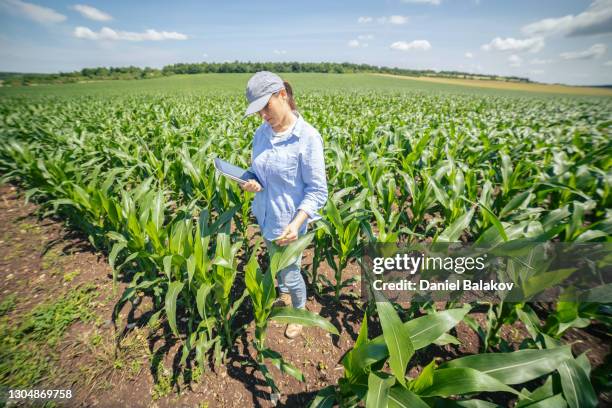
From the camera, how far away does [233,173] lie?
1.84 meters

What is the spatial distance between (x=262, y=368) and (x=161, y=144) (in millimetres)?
4639

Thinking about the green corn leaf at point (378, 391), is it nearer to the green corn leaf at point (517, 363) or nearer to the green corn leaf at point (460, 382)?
the green corn leaf at point (460, 382)

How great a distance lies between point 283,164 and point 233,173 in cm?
38

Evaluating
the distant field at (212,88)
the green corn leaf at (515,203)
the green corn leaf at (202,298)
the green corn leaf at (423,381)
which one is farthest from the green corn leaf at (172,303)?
the distant field at (212,88)

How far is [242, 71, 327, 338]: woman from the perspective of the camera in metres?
1.58

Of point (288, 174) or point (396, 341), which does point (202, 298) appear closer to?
point (288, 174)

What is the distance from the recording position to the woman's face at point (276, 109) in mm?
1576

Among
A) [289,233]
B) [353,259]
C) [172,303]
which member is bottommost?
[353,259]

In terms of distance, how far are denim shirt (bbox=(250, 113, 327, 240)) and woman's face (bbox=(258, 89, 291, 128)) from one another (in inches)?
4.6

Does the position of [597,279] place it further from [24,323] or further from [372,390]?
[24,323]

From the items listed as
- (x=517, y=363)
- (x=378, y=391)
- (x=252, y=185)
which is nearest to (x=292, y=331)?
(x=378, y=391)

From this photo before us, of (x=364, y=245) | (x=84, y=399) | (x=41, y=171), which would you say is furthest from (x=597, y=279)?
(x=41, y=171)

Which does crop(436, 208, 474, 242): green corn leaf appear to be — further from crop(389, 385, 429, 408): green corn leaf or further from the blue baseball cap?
the blue baseball cap

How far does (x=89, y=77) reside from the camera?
56844 mm
